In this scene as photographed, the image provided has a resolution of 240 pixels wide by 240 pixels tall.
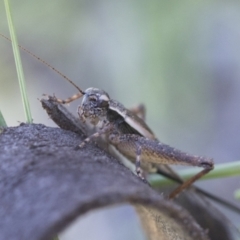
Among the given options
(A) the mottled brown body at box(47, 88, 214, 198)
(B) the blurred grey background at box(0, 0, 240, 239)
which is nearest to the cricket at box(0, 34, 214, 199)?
(A) the mottled brown body at box(47, 88, 214, 198)

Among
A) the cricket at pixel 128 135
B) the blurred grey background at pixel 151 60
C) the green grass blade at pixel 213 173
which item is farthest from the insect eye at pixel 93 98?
the blurred grey background at pixel 151 60

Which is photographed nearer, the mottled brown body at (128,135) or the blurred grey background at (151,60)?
the mottled brown body at (128,135)

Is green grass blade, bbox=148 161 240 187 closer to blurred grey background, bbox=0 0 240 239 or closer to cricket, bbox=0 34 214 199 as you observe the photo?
cricket, bbox=0 34 214 199

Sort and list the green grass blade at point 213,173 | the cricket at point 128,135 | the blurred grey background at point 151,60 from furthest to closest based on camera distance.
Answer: the blurred grey background at point 151,60 → the cricket at point 128,135 → the green grass blade at point 213,173

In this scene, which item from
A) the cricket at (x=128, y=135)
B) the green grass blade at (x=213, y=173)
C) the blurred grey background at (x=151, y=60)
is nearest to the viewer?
the green grass blade at (x=213, y=173)

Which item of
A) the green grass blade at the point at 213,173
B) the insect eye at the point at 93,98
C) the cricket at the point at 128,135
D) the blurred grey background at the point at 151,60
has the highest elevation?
the blurred grey background at the point at 151,60

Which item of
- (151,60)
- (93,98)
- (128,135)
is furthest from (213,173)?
(151,60)

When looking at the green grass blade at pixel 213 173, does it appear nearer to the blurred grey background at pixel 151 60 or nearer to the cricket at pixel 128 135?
the cricket at pixel 128 135
